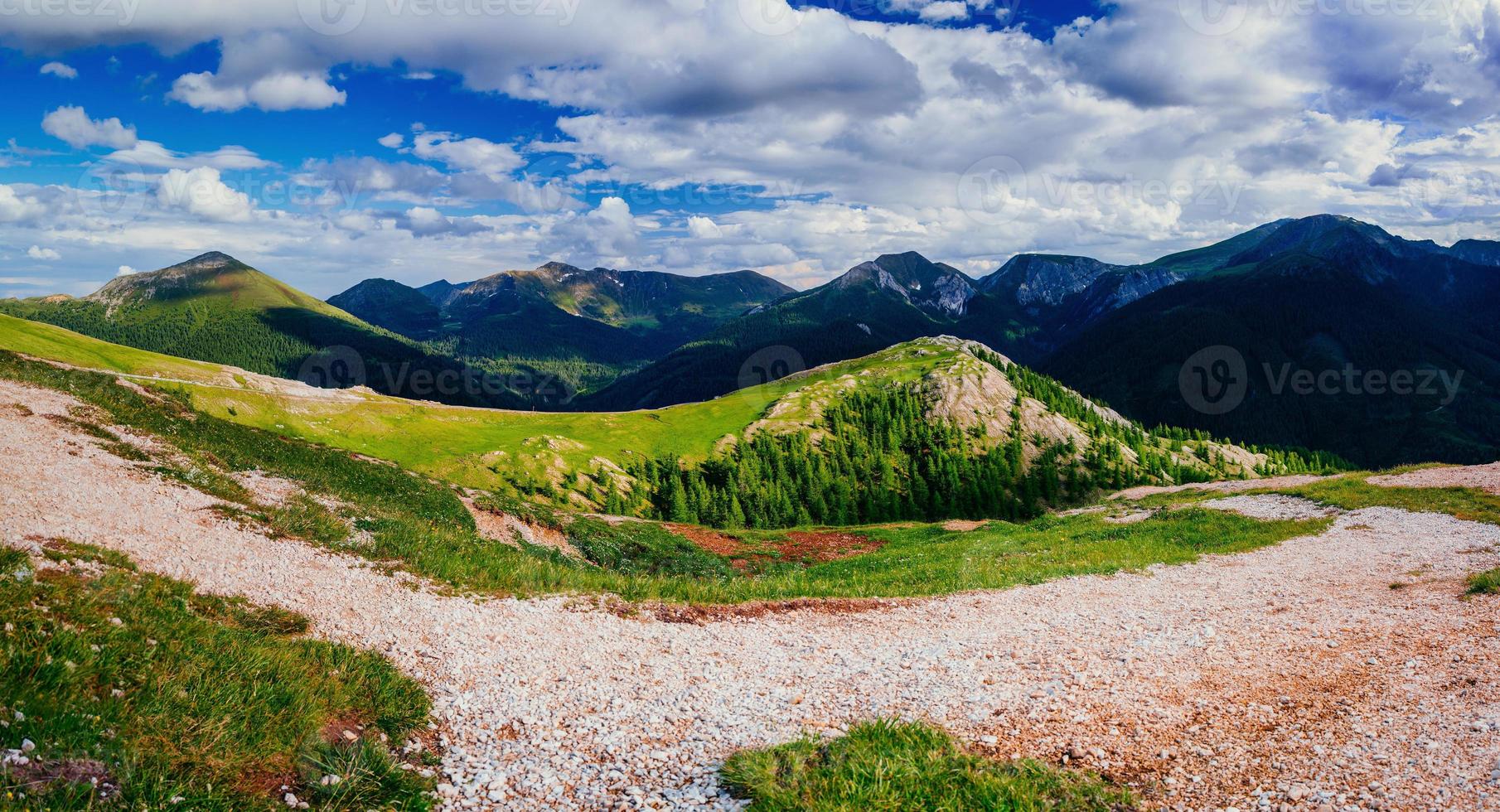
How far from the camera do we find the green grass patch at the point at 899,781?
877 centimetres

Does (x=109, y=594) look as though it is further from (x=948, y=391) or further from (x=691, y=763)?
(x=948, y=391)

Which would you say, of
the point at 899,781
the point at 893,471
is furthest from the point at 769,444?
the point at 899,781

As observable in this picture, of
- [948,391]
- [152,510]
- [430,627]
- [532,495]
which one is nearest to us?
[430,627]

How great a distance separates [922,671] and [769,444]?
130 meters

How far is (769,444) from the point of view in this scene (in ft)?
477

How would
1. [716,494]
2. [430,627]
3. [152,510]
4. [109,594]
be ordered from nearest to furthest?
[109,594], [430,627], [152,510], [716,494]

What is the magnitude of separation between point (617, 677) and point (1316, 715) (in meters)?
13.7

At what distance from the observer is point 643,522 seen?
2203 inches

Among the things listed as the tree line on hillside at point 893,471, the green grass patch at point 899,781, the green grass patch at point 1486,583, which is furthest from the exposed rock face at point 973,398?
the green grass patch at point 899,781

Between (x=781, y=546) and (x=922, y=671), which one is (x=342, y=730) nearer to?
(x=922, y=671)

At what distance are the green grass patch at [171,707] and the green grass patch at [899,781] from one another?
4.92m

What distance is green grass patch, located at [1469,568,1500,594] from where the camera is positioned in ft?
62.9

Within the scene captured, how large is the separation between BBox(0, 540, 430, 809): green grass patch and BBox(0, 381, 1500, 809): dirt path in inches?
56.8

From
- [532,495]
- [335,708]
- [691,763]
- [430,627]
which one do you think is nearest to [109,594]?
[335,708]
